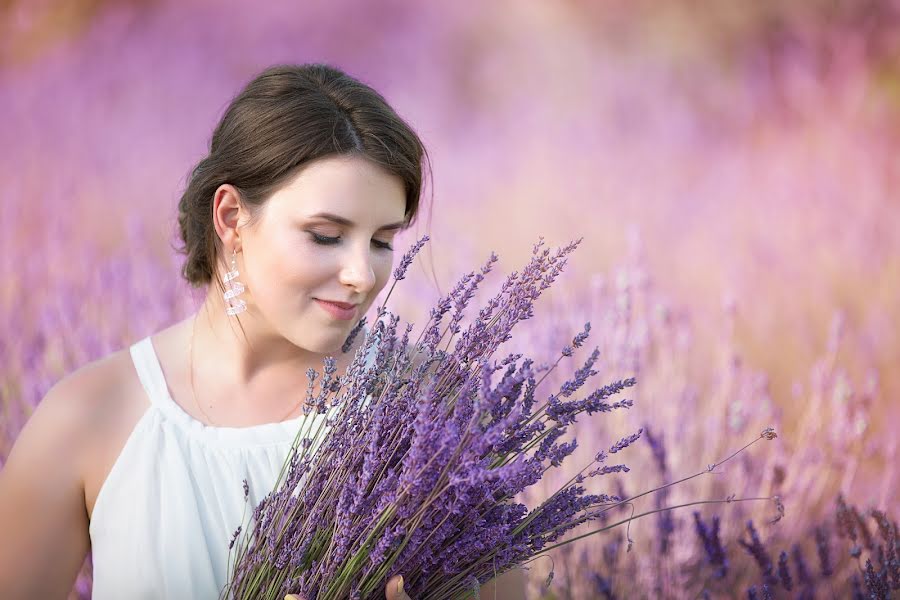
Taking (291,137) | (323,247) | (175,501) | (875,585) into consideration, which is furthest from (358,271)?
(875,585)

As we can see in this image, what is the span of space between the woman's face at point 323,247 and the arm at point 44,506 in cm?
39

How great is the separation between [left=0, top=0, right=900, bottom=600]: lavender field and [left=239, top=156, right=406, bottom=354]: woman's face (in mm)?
875

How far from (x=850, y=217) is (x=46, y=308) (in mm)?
2052

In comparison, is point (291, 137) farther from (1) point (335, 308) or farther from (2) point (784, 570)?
(2) point (784, 570)

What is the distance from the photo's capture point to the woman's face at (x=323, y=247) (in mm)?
1302

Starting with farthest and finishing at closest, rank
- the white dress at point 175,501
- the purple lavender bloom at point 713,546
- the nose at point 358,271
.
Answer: the purple lavender bloom at point 713,546, the white dress at point 175,501, the nose at point 358,271

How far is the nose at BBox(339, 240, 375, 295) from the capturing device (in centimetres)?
128

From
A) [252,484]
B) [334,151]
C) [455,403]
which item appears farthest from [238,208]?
[455,403]

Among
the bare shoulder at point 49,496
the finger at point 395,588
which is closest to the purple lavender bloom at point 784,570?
the finger at point 395,588

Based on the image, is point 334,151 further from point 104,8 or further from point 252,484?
point 104,8

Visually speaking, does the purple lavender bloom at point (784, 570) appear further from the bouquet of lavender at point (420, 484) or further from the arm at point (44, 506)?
the arm at point (44, 506)

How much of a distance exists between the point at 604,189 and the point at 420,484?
165cm

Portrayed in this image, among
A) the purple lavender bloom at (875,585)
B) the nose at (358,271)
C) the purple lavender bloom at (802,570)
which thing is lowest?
the purple lavender bloom at (875,585)

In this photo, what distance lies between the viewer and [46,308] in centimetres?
221
